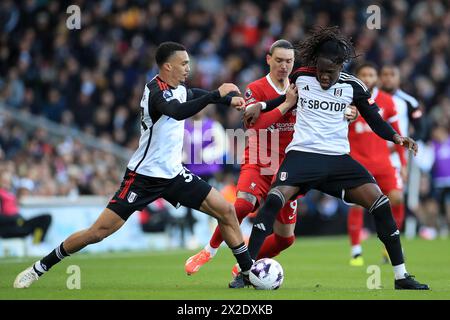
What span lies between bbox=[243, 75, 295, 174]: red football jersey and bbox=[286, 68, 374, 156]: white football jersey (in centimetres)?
78

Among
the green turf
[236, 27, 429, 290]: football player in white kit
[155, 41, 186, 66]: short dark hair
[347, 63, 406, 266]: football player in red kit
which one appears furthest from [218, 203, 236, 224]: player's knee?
[347, 63, 406, 266]: football player in red kit

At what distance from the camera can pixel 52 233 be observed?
16547 mm

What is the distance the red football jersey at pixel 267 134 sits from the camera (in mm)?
10211

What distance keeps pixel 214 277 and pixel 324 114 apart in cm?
277

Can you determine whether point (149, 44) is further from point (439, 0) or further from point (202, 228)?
point (439, 0)

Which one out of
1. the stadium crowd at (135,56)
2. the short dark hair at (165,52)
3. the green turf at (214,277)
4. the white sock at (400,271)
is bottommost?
the green turf at (214,277)

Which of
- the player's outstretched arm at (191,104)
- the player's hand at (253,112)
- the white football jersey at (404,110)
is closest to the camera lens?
the player's outstretched arm at (191,104)

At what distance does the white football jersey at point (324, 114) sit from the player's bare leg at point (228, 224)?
0.92 metres

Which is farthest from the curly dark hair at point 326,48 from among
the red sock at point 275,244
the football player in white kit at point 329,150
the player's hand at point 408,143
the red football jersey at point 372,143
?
the red football jersey at point 372,143

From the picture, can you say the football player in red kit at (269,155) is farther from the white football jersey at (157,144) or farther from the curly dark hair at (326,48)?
the white football jersey at (157,144)

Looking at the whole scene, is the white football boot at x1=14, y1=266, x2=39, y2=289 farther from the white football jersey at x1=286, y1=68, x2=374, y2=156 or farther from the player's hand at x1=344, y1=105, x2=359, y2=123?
the player's hand at x1=344, y1=105, x2=359, y2=123

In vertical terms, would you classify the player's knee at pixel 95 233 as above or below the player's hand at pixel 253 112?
below

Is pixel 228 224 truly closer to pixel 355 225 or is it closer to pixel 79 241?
pixel 79 241
